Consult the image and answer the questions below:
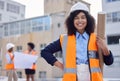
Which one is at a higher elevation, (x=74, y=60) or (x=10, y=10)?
(x=10, y=10)

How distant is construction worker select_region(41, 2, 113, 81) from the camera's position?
314cm

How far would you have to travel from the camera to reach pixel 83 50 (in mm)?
3227

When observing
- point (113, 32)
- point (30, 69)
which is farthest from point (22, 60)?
point (113, 32)

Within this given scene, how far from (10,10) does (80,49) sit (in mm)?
74068

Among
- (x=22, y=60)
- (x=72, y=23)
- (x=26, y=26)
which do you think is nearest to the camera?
(x=72, y=23)

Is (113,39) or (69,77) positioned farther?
(113,39)

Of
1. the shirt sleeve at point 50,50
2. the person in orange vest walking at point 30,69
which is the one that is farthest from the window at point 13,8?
the shirt sleeve at point 50,50

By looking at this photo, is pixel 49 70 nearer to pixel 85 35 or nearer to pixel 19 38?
pixel 19 38

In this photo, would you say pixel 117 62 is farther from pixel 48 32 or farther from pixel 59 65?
pixel 59 65

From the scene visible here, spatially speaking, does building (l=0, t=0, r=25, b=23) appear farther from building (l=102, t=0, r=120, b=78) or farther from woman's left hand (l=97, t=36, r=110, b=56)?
woman's left hand (l=97, t=36, r=110, b=56)

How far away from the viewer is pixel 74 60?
10.5ft

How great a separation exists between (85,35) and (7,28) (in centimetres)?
4887

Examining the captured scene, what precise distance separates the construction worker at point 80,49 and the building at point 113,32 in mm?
31965

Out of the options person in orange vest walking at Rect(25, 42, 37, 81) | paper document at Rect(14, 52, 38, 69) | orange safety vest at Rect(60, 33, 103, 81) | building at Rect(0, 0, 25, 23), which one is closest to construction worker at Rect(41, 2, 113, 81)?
orange safety vest at Rect(60, 33, 103, 81)
